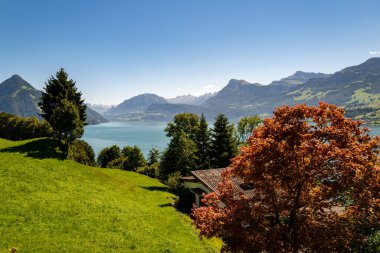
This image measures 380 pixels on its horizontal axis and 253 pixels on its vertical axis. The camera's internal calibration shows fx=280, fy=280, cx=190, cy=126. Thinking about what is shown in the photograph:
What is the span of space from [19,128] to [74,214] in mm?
82157

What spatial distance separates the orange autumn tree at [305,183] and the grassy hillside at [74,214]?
11170mm

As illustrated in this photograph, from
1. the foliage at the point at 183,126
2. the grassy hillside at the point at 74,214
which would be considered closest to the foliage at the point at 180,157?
the foliage at the point at 183,126

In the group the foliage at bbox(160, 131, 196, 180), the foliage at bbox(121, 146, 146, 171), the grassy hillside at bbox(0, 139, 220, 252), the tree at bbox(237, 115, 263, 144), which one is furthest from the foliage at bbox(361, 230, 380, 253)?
the foliage at bbox(121, 146, 146, 171)

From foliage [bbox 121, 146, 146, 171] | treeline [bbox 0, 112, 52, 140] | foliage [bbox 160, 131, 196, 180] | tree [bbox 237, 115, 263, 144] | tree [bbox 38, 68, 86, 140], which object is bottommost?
foliage [bbox 121, 146, 146, 171]

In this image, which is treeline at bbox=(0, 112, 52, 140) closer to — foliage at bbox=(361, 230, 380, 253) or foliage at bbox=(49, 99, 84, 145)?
foliage at bbox=(49, 99, 84, 145)

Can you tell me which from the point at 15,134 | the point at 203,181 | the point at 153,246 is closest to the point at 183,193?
the point at 203,181

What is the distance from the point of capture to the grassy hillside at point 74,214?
19422 mm

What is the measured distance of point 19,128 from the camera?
303 feet

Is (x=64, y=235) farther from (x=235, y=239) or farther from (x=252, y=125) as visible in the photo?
(x=252, y=125)

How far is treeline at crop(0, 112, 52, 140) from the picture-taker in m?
91.8

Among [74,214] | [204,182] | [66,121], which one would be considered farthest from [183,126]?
Result: [74,214]

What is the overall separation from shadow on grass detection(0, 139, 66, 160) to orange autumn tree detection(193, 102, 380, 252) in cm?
3623

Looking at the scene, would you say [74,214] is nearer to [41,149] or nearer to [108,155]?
[41,149]

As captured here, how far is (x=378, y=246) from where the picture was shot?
1791 cm
